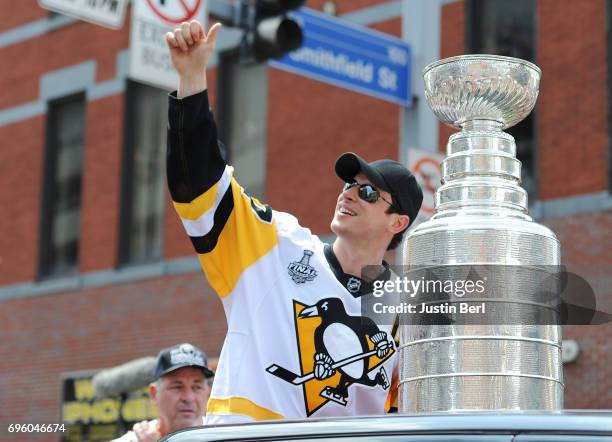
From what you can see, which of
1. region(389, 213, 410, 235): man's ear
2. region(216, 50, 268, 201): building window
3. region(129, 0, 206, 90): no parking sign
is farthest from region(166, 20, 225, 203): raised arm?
region(216, 50, 268, 201): building window

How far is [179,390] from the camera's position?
267 inches

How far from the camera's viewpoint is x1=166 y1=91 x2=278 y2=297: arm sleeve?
145 inches

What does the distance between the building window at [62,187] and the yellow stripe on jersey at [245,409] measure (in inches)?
624

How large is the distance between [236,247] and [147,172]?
1492 cm

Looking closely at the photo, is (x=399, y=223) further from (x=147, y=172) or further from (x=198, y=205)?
(x=147, y=172)

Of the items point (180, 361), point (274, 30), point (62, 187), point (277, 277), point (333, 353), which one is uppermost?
point (62, 187)

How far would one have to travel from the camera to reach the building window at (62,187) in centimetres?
1948

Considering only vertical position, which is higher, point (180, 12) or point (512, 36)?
point (512, 36)

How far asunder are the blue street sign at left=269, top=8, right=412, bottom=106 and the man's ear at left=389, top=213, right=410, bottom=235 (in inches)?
218

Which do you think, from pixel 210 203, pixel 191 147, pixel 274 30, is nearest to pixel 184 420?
pixel 210 203

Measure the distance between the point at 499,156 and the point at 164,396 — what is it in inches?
144

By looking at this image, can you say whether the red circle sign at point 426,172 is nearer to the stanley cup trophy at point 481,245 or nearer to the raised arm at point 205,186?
the raised arm at point 205,186

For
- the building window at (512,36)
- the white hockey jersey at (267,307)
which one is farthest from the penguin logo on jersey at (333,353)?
the building window at (512,36)

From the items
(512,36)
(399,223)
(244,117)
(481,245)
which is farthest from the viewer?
(244,117)
